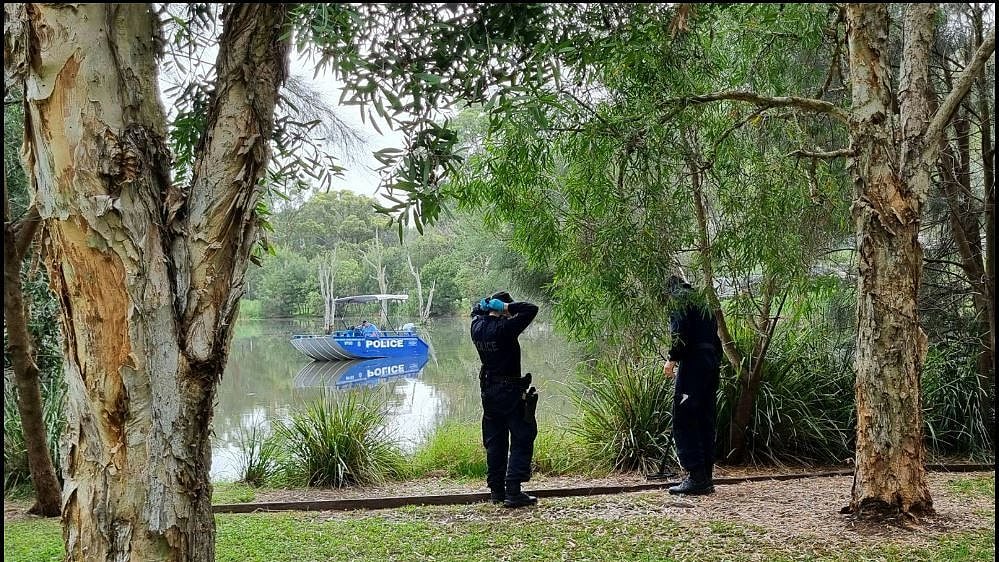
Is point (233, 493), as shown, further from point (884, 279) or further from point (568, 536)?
point (884, 279)

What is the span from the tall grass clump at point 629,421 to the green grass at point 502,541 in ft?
5.06

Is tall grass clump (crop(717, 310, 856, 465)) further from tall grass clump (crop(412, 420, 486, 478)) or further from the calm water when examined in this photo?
tall grass clump (crop(412, 420, 486, 478))

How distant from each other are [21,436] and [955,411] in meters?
8.19

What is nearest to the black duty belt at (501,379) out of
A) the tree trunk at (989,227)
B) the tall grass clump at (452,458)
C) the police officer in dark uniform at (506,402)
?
the police officer in dark uniform at (506,402)

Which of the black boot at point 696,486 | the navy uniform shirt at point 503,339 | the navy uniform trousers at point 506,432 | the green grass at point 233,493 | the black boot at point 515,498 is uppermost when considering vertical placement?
the navy uniform shirt at point 503,339

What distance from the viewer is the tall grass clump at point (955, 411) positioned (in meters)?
6.83

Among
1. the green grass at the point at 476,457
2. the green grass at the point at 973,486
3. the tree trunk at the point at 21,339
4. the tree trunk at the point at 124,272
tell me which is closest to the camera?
the tree trunk at the point at 124,272

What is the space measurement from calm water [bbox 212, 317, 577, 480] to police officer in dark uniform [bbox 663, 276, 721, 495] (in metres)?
2.64

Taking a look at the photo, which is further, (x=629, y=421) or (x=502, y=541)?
(x=629, y=421)

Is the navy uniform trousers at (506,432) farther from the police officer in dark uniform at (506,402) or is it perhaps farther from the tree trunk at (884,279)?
the tree trunk at (884,279)

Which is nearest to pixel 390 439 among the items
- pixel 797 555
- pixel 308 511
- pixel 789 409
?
pixel 308 511

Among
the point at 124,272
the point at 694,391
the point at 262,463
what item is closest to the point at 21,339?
the point at 262,463

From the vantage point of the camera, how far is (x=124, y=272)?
2396mm

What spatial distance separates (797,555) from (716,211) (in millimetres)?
2702
